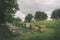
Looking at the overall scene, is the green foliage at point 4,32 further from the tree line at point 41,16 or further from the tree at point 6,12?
the tree line at point 41,16

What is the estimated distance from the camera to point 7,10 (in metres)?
33.8

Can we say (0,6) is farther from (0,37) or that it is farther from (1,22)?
(0,37)

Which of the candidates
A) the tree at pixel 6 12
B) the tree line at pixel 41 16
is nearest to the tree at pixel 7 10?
the tree at pixel 6 12

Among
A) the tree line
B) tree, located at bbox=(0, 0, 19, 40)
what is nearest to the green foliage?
tree, located at bbox=(0, 0, 19, 40)

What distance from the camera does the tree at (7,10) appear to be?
108 ft

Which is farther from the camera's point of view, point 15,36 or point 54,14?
point 54,14

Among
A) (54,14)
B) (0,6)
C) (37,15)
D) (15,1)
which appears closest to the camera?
(0,6)

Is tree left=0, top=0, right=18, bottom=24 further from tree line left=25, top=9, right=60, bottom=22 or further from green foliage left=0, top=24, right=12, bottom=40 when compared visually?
tree line left=25, top=9, right=60, bottom=22

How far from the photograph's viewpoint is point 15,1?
117 ft

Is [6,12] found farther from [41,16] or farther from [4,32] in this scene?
[41,16]

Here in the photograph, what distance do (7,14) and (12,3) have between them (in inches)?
96.2

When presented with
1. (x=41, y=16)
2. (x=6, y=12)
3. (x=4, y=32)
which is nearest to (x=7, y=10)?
(x=6, y=12)

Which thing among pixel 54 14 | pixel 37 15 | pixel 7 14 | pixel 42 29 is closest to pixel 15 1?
pixel 7 14

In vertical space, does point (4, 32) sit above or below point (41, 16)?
below
